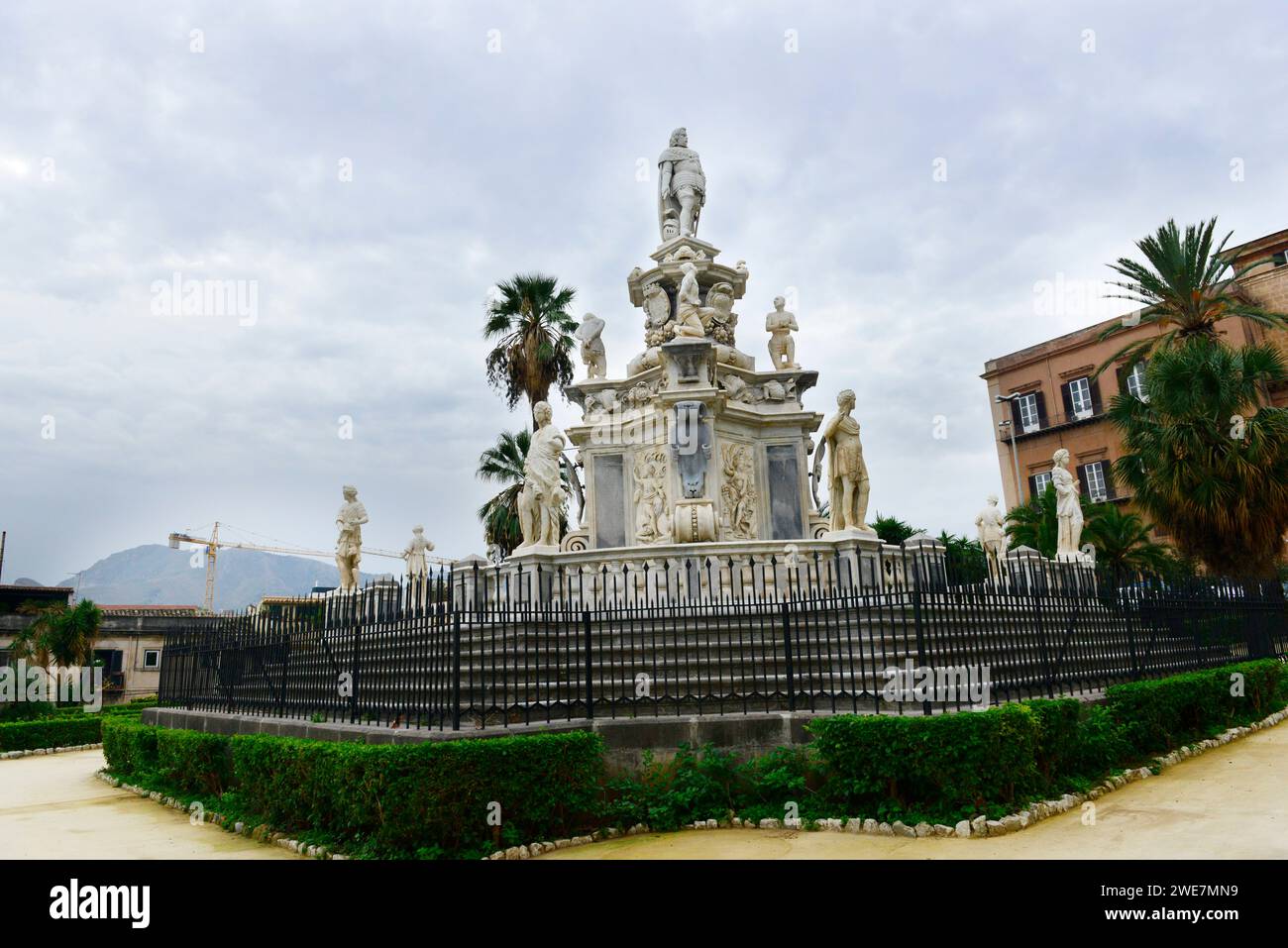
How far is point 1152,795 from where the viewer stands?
312 inches

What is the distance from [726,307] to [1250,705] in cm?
1161

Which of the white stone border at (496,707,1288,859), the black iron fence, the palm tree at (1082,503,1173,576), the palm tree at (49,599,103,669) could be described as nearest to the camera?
the white stone border at (496,707,1288,859)

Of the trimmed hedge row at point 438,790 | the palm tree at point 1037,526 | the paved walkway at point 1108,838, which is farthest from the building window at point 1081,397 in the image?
the trimmed hedge row at point 438,790

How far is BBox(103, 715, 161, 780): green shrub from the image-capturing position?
12.7 meters

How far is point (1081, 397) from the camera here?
39.8 metres

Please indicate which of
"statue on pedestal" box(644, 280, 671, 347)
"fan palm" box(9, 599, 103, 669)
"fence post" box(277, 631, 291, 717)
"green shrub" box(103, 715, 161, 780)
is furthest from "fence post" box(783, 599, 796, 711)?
"fan palm" box(9, 599, 103, 669)

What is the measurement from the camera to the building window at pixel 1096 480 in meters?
38.2

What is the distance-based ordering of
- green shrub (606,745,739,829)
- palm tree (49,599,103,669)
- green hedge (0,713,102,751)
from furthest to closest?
palm tree (49,599,103,669) → green hedge (0,713,102,751) → green shrub (606,745,739,829)

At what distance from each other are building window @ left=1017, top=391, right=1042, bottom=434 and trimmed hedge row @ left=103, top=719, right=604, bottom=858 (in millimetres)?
39825

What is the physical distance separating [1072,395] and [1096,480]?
4544mm

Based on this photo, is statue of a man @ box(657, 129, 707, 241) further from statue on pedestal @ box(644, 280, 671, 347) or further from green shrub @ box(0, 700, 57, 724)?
green shrub @ box(0, 700, 57, 724)

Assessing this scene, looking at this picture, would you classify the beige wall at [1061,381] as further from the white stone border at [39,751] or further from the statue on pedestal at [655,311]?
the white stone border at [39,751]

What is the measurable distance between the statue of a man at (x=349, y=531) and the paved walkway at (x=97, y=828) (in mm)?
6253
